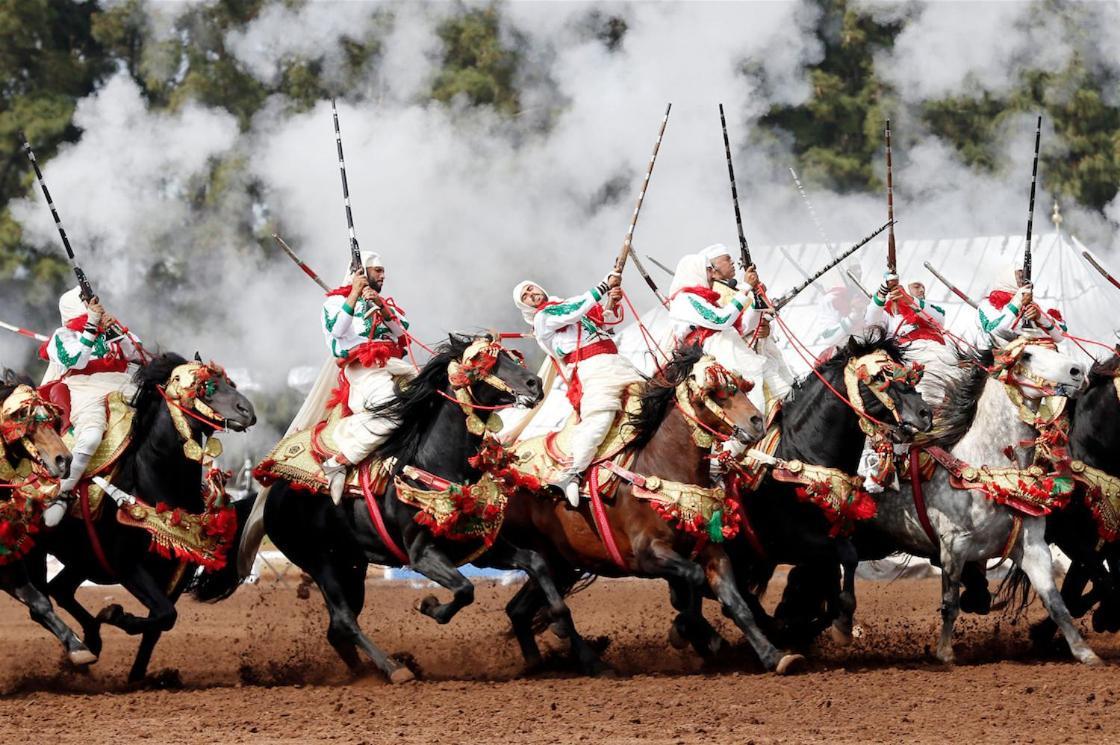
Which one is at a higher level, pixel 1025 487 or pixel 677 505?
pixel 1025 487

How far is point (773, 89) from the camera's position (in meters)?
28.1

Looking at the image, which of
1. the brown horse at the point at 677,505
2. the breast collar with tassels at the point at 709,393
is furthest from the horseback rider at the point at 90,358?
the breast collar with tassels at the point at 709,393

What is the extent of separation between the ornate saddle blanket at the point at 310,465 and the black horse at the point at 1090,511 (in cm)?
433

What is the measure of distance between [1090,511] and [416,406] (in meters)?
4.35

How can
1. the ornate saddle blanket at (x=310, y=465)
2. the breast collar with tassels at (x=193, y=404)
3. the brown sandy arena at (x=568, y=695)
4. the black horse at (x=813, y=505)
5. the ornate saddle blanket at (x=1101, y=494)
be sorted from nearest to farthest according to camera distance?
the brown sandy arena at (x=568, y=695)
the black horse at (x=813, y=505)
the breast collar with tassels at (x=193, y=404)
the ornate saddle blanket at (x=1101, y=494)
the ornate saddle blanket at (x=310, y=465)

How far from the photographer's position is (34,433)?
10.7 meters

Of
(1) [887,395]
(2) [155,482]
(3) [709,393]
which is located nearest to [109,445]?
(2) [155,482]

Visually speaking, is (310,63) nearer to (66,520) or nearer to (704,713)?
(66,520)

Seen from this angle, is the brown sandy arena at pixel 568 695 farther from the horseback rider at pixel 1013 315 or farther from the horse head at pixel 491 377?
the horseback rider at pixel 1013 315

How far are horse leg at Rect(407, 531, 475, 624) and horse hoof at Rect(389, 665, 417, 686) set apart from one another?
0.39 metres

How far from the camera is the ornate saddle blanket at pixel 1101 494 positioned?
37.3 feet

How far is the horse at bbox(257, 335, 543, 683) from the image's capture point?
11.1 m

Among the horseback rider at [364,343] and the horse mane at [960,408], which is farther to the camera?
the horseback rider at [364,343]

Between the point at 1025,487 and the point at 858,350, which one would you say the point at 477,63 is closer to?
the point at 858,350
